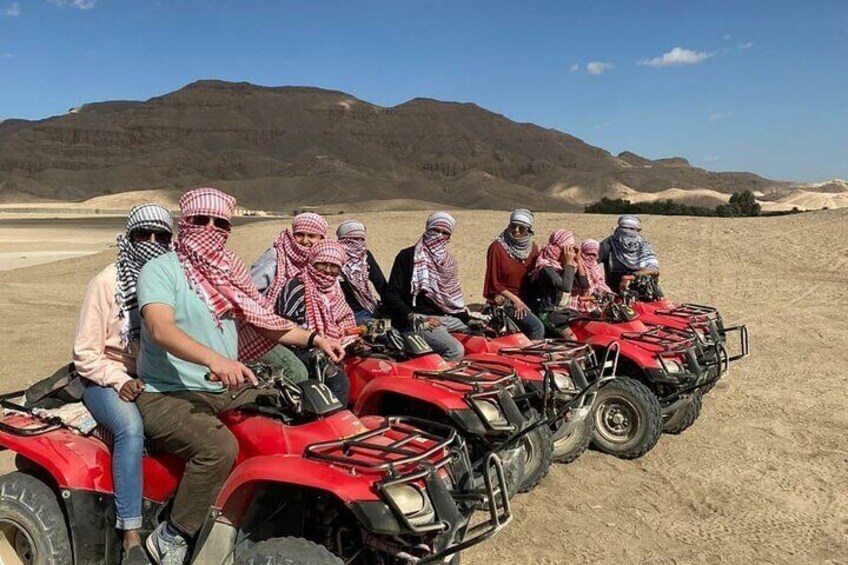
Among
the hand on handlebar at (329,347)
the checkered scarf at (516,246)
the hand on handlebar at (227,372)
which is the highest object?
the checkered scarf at (516,246)

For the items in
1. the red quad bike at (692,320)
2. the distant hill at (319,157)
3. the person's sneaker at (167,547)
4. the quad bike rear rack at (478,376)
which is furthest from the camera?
the distant hill at (319,157)

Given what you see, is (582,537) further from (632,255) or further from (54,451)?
(632,255)

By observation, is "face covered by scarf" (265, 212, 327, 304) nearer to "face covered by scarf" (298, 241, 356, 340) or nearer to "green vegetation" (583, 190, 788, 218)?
"face covered by scarf" (298, 241, 356, 340)

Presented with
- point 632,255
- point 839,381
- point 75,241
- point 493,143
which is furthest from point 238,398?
point 493,143

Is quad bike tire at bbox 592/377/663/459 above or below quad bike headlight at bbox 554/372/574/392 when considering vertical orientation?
below

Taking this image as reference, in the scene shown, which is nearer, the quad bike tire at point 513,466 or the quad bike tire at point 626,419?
the quad bike tire at point 513,466

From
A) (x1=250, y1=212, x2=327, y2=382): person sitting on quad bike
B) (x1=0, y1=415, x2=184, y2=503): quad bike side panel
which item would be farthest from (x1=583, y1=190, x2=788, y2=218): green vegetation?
(x1=0, y1=415, x2=184, y2=503): quad bike side panel

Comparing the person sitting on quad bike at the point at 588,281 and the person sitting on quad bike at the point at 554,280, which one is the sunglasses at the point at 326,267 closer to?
the person sitting on quad bike at the point at 554,280

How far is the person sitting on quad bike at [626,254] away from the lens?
29.3 ft

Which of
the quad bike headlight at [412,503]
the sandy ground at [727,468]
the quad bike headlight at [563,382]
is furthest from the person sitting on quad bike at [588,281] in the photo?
the quad bike headlight at [412,503]

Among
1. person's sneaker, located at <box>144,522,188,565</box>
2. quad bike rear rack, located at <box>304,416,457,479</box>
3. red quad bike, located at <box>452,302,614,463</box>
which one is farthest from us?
red quad bike, located at <box>452,302,614,463</box>

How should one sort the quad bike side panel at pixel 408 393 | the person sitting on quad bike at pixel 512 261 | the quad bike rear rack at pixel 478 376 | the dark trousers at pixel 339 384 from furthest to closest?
the person sitting on quad bike at pixel 512 261 → the dark trousers at pixel 339 384 → the quad bike rear rack at pixel 478 376 → the quad bike side panel at pixel 408 393

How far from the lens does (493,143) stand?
136 m

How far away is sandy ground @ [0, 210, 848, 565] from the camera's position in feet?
15.7
